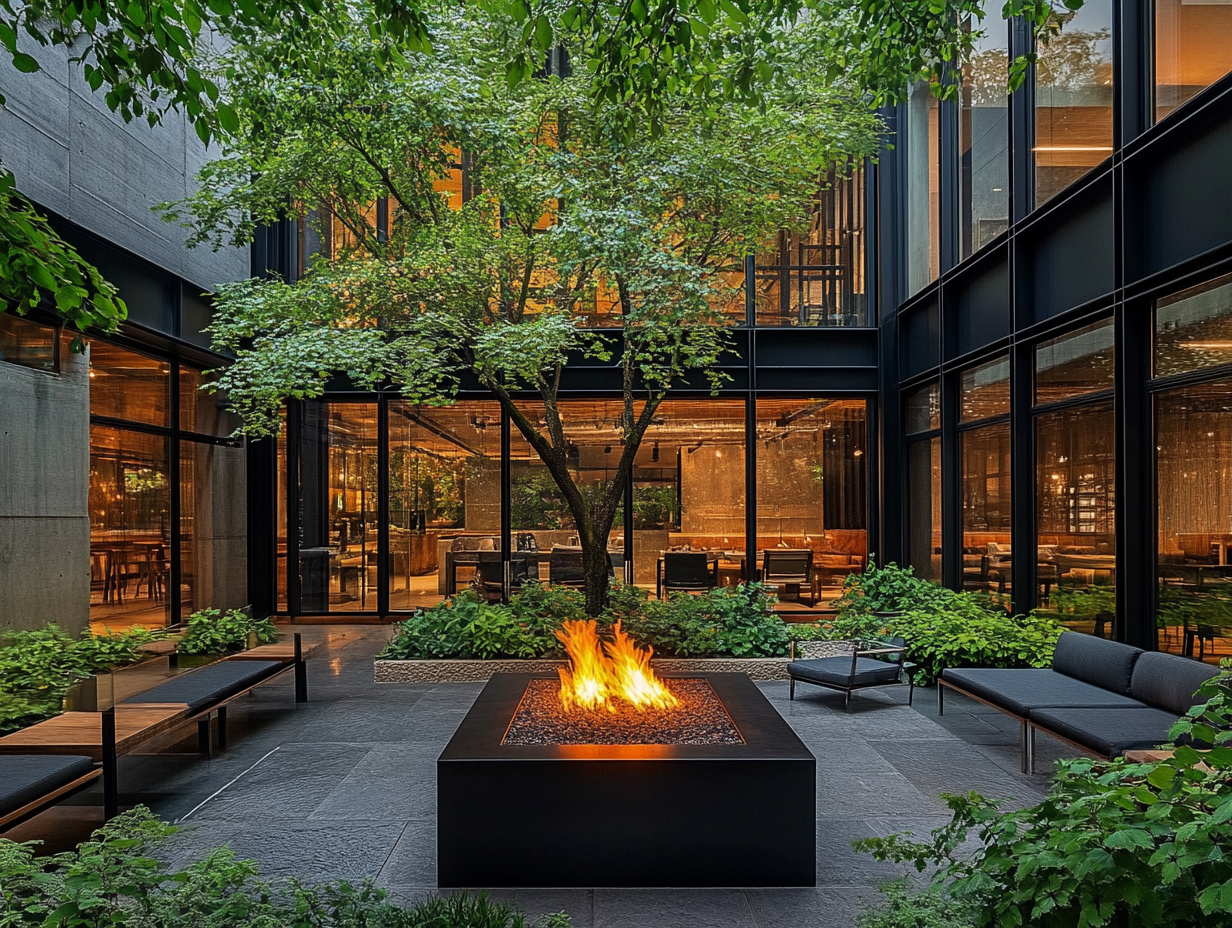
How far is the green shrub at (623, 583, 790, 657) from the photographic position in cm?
1046

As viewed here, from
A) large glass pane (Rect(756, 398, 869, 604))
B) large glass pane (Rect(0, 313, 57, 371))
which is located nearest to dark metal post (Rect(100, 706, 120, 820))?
large glass pane (Rect(0, 313, 57, 371))

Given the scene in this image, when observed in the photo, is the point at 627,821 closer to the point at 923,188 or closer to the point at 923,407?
the point at 923,407

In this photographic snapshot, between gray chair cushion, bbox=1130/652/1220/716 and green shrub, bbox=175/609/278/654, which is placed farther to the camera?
green shrub, bbox=175/609/278/654

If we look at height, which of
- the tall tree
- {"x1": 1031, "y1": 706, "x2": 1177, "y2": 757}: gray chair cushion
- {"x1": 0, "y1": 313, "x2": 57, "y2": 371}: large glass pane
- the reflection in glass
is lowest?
{"x1": 1031, "y1": 706, "x2": 1177, "y2": 757}: gray chair cushion

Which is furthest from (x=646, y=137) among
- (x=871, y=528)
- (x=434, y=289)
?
(x=871, y=528)

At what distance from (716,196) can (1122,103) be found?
13.6 ft

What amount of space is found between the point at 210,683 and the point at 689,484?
898 centimetres

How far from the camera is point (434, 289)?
1048 centimetres

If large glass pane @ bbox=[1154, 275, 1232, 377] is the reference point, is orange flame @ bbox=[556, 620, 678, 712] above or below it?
below

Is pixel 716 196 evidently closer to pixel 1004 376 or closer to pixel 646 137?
pixel 646 137

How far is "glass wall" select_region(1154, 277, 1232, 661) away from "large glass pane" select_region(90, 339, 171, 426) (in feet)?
39.5

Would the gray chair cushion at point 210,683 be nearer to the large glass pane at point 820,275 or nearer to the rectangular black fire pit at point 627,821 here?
the rectangular black fire pit at point 627,821

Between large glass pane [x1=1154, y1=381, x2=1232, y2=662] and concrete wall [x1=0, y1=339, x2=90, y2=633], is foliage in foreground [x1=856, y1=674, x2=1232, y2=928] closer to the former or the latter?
large glass pane [x1=1154, y1=381, x2=1232, y2=662]

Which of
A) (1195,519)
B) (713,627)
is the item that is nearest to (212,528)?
(713,627)
